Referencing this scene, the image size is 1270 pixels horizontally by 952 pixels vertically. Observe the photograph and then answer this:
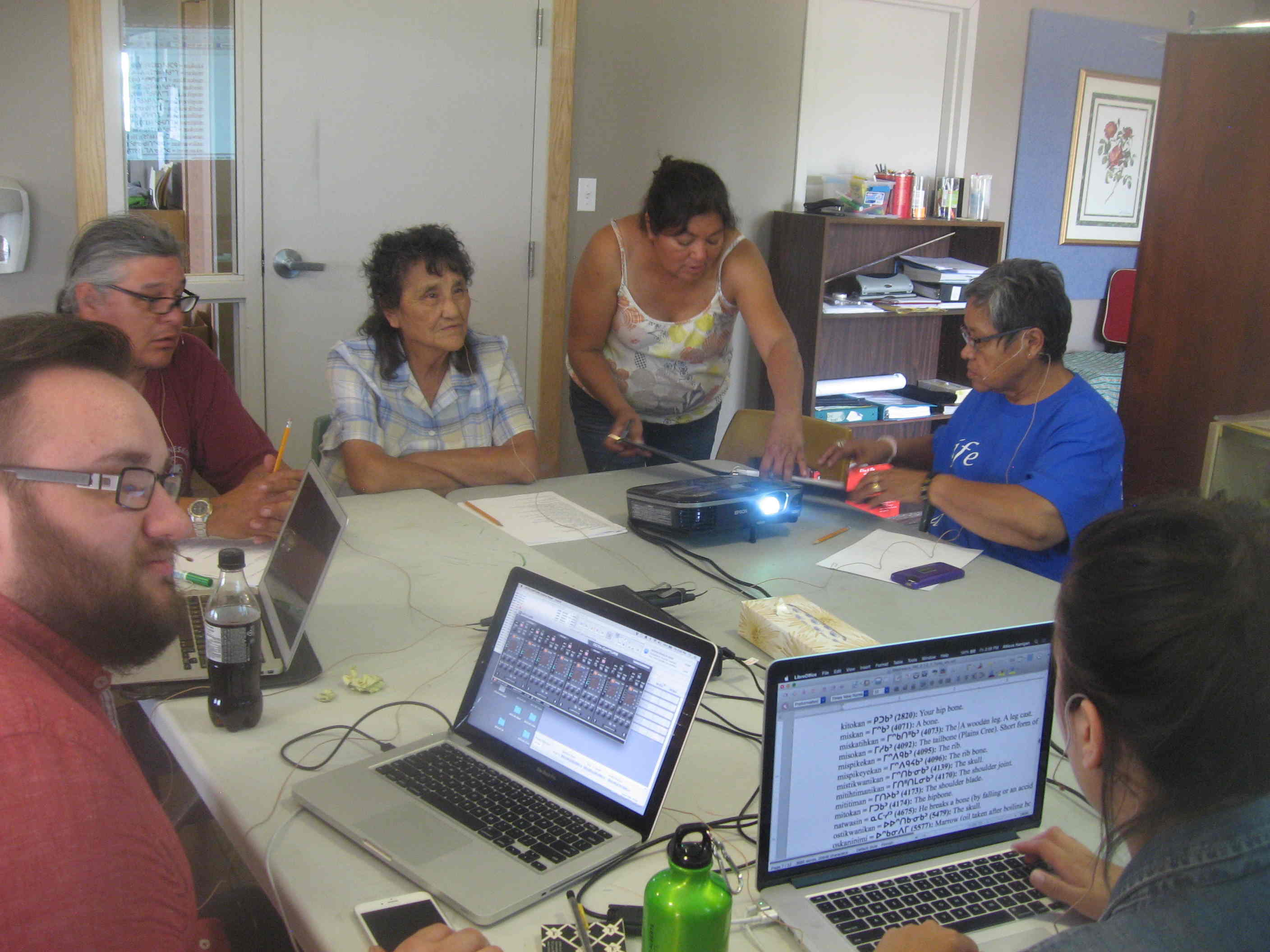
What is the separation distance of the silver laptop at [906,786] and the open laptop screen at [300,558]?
85 centimetres

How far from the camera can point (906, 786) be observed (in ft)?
3.70

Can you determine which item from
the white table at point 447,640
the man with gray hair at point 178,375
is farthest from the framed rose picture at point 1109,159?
the man with gray hair at point 178,375

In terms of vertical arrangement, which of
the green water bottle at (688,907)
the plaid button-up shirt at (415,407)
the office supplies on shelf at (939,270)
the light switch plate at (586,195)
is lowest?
the green water bottle at (688,907)

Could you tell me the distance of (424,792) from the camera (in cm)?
126

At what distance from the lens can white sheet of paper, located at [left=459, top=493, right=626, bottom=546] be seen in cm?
224

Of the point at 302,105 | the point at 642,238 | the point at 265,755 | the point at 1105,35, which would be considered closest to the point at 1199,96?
the point at 642,238

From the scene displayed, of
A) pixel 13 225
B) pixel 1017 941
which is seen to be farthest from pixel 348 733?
pixel 13 225

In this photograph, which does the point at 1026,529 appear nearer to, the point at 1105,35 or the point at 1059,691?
the point at 1059,691

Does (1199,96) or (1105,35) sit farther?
(1105,35)

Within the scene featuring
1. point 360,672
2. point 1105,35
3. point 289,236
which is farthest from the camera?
point 1105,35

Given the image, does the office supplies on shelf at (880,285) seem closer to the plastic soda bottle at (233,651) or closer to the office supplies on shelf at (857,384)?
the office supplies on shelf at (857,384)

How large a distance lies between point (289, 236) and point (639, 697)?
2.76 metres

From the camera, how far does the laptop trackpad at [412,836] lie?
1.15m

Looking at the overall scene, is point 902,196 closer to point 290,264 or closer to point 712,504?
point 290,264
